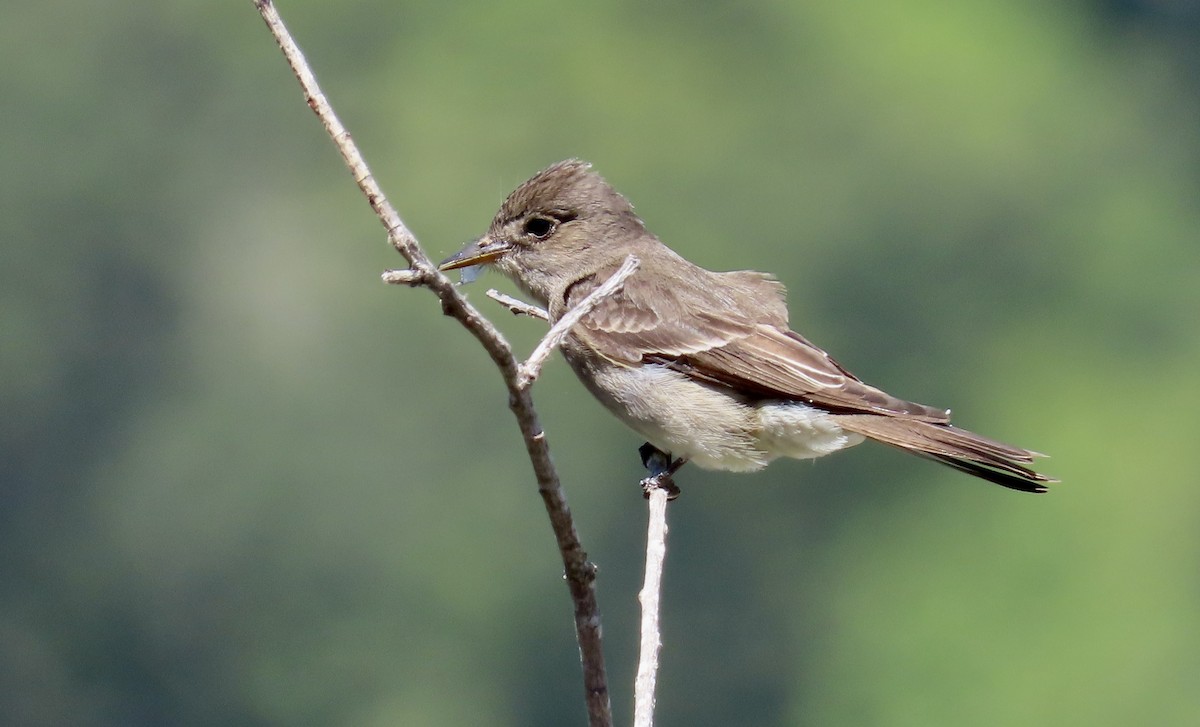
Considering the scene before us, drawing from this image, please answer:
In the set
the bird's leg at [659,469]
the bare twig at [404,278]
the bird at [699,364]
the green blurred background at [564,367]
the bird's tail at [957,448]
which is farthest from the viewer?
the green blurred background at [564,367]

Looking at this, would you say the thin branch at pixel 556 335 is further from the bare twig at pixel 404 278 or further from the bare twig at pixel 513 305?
the bare twig at pixel 513 305

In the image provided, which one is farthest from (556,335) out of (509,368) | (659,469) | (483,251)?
(483,251)

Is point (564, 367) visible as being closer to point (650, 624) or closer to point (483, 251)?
point (483, 251)

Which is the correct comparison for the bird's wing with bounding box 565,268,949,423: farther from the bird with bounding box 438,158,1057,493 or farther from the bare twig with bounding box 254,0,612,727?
the bare twig with bounding box 254,0,612,727

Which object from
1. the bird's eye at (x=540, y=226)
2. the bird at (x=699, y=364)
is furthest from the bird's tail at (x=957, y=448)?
the bird's eye at (x=540, y=226)

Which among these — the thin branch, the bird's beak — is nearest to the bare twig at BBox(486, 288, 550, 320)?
the bird's beak
